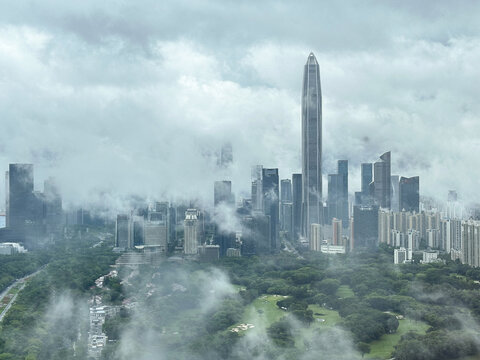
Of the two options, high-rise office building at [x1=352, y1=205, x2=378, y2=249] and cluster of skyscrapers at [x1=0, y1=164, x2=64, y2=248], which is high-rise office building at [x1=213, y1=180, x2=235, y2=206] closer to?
high-rise office building at [x1=352, y1=205, x2=378, y2=249]

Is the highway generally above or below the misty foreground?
below

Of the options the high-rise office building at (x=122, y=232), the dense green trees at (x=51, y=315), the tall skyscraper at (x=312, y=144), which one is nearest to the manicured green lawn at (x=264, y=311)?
the dense green trees at (x=51, y=315)

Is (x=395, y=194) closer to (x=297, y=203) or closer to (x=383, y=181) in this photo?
A: (x=383, y=181)

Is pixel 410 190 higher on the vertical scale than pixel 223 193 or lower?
higher

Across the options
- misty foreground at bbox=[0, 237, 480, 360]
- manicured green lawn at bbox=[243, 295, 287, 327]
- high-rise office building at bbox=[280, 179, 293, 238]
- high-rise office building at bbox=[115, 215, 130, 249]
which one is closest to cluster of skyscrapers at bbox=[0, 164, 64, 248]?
high-rise office building at bbox=[115, 215, 130, 249]

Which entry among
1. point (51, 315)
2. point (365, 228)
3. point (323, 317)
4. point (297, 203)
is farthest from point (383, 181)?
point (51, 315)
